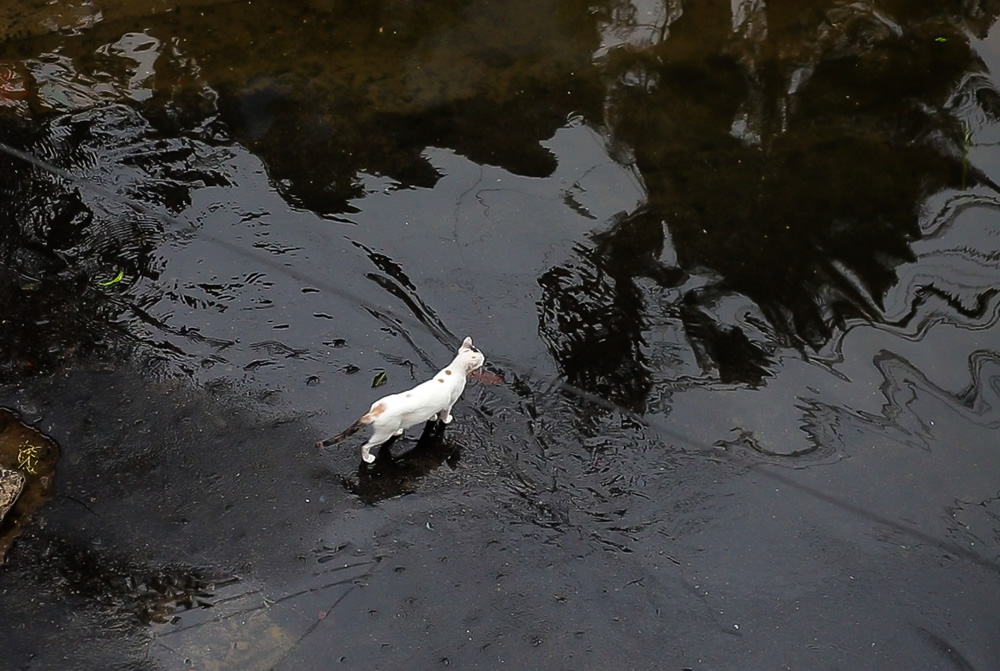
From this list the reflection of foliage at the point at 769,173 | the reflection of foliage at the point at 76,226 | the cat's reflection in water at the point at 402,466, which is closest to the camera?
the cat's reflection in water at the point at 402,466

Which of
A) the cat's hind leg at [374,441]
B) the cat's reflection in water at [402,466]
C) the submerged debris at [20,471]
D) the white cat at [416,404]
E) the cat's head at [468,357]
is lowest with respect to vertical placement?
the submerged debris at [20,471]

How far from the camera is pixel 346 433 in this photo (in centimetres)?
624

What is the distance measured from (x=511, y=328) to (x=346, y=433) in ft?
5.17

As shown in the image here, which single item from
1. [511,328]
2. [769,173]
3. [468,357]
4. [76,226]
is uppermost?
[769,173]

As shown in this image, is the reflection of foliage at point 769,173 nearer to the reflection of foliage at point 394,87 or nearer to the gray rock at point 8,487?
the reflection of foliage at point 394,87

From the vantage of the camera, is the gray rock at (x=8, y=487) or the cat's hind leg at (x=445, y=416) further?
the cat's hind leg at (x=445, y=416)

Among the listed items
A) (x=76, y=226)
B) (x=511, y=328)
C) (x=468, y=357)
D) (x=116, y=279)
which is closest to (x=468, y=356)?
(x=468, y=357)

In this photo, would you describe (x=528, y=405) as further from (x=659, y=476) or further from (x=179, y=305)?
(x=179, y=305)

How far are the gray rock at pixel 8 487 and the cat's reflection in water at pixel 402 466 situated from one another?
6.82 feet

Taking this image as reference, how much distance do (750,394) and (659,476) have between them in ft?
3.30

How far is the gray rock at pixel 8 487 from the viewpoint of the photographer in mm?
6055

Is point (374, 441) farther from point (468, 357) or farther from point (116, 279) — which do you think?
point (116, 279)

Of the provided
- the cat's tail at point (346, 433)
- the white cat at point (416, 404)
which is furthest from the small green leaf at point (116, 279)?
the white cat at point (416, 404)

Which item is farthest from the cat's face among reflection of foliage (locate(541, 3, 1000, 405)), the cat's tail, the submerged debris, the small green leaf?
the small green leaf
